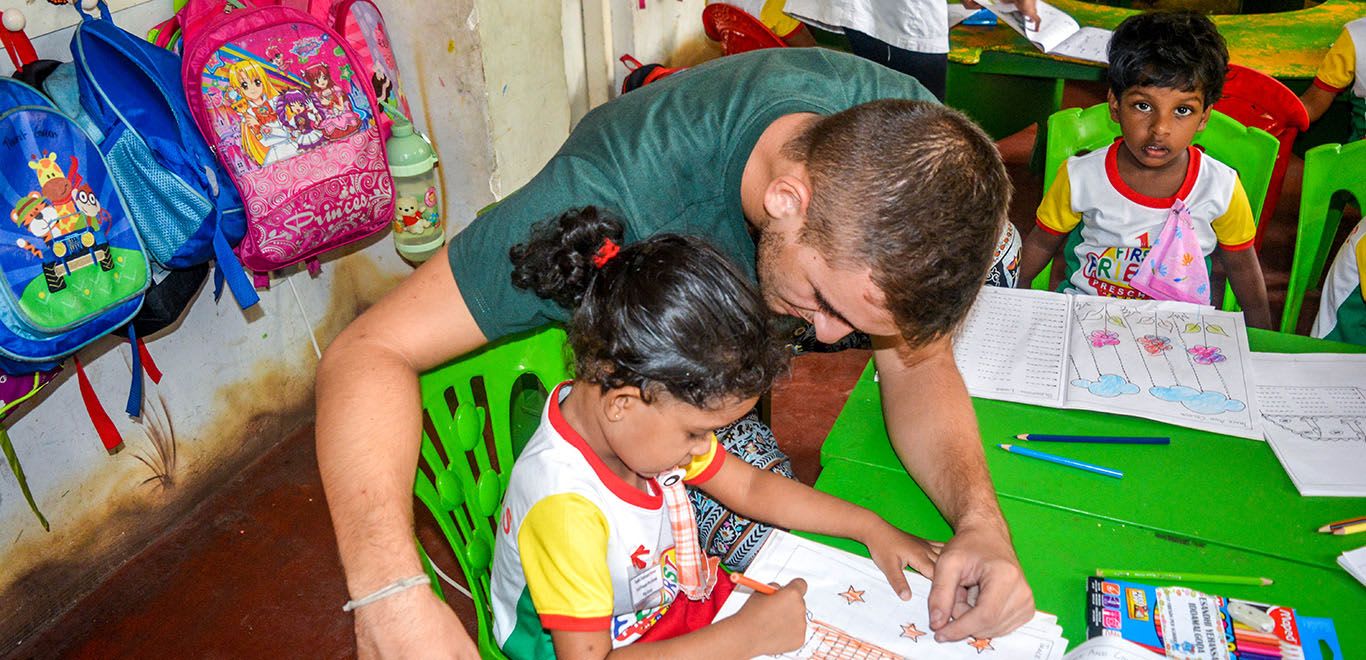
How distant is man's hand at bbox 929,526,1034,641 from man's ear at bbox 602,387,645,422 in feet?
1.33

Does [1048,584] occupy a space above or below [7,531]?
above

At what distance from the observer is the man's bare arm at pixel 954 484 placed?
1178 millimetres

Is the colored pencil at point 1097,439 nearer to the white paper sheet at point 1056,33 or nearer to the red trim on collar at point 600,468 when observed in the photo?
the red trim on collar at point 600,468

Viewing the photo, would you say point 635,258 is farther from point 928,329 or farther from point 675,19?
point 675,19

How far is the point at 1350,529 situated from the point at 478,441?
1.12 meters

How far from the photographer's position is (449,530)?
4.69ft

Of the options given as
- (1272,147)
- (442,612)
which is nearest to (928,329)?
(442,612)

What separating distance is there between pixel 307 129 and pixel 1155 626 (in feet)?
6.18

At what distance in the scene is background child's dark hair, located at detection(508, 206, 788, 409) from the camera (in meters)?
1.20

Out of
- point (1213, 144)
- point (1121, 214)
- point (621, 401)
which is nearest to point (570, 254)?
point (621, 401)

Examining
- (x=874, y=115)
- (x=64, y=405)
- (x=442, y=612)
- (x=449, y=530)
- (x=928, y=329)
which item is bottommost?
(x=64, y=405)

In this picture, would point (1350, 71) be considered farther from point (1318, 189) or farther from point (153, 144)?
point (153, 144)

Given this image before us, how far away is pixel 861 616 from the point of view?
3.96ft

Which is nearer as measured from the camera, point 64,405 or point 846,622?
point 846,622
